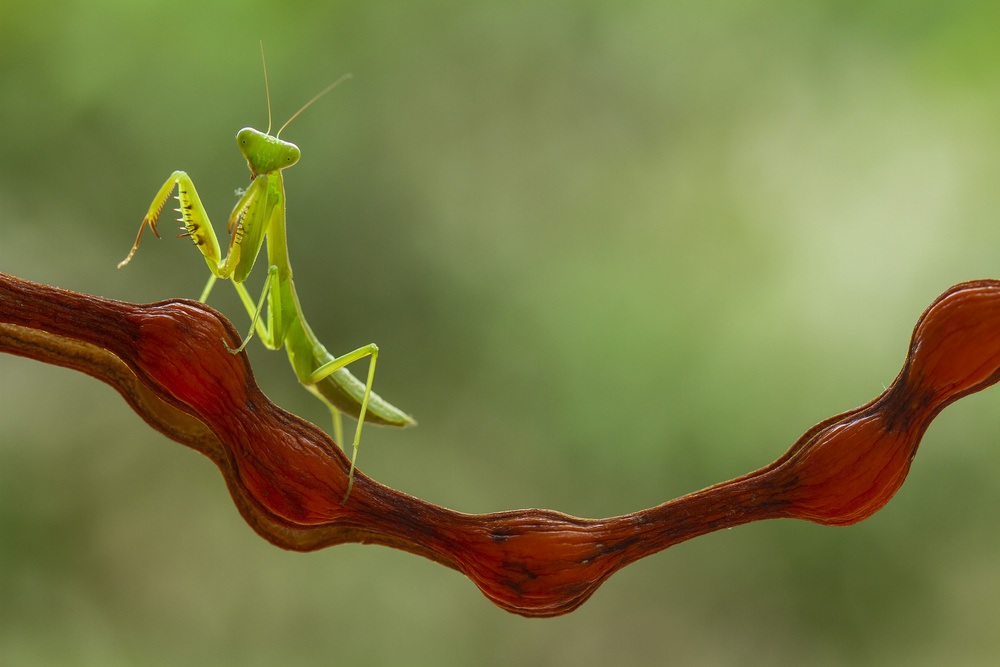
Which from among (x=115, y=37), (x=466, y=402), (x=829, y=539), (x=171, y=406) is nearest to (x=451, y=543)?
(x=171, y=406)

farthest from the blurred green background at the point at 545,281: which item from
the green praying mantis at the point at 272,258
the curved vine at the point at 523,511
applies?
the curved vine at the point at 523,511

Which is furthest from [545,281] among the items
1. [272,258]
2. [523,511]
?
[523,511]

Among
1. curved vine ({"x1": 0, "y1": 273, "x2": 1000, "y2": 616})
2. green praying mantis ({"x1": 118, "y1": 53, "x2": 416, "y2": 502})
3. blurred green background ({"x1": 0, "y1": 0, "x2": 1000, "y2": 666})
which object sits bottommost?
curved vine ({"x1": 0, "y1": 273, "x2": 1000, "y2": 616})

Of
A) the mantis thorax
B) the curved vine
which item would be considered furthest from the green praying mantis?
the curved vine

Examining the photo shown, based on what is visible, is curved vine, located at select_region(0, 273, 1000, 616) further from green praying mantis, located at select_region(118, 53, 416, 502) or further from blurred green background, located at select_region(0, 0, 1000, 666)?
blurred green background, located at select_region(0, 0, 1000, 666)

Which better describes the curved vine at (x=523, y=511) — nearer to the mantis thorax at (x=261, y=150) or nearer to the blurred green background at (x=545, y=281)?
the mantis thorax at (x=261, y=150)
